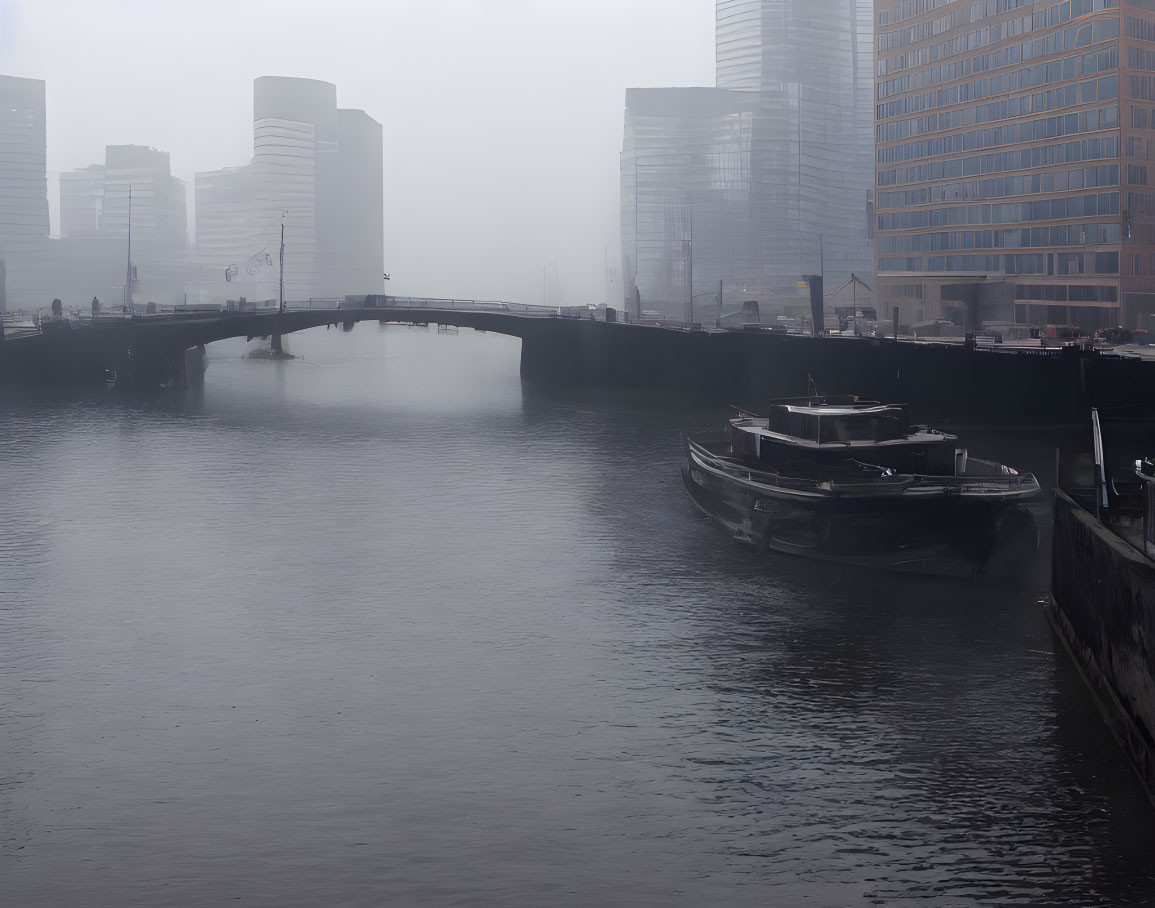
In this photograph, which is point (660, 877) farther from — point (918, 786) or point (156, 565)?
→ point (156, 565)

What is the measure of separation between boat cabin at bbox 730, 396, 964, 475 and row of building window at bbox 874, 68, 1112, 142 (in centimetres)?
8789

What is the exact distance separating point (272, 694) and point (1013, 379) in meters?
56.5

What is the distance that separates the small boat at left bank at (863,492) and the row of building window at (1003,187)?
83.9 meters

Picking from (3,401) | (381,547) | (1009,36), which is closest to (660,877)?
(381,547)

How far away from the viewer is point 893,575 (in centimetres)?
4509

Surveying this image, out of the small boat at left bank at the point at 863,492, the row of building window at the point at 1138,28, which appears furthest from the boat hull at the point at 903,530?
the row of building window at the point at 1138,28

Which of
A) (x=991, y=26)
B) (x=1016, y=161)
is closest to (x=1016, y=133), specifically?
(x=1016, y=161)

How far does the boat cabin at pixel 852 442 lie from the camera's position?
48.8 metres

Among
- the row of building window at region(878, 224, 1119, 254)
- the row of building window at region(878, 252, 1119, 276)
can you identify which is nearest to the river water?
the row of building window at region(878, 252, 1119, 276)

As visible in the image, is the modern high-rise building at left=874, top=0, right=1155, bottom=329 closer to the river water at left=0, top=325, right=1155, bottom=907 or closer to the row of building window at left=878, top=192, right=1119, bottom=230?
the row of building window at left=878, top=192, right=1119, bottom=230

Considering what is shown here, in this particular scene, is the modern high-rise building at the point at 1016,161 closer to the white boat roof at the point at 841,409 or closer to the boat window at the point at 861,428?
the white boat roof at the point at 841,409

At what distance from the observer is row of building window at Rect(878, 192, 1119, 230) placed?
126 m

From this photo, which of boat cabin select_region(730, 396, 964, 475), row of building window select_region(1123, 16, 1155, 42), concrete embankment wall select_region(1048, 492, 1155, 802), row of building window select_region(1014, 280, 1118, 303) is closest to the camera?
concrete embankment wall select_region(1048, 492, 1155, 802)

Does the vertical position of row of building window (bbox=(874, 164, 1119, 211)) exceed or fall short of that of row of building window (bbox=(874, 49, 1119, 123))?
it falls short
